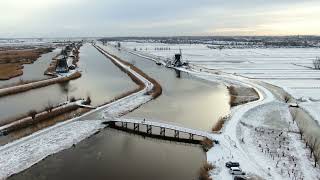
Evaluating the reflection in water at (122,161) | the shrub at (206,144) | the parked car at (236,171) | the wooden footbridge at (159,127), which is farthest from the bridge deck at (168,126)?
the parked car at (236,171)

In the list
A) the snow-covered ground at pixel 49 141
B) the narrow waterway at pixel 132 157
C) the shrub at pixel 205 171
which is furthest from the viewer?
the snow-covered ground at pixel 49 141

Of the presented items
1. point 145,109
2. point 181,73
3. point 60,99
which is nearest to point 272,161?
point 145,109

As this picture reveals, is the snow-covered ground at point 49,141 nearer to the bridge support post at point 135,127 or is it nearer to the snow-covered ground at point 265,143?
the bridge support post at point 135,127

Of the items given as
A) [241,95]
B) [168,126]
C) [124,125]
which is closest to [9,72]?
[124,125]

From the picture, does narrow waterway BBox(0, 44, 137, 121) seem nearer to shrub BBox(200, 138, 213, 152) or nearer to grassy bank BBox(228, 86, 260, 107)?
grassy bank BBox(228, 86, 260, 107)

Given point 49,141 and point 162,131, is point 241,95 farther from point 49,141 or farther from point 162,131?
point 49,141

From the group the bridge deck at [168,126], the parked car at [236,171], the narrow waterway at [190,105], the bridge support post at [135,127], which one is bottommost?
the bridge support post at [135,127]

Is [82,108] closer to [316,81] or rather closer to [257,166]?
[257,166]

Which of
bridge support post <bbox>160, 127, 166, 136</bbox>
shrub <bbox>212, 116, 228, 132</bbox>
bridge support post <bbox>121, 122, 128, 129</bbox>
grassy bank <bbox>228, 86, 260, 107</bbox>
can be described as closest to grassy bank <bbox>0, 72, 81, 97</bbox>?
bridge support post <bbox>121, 122, 128, 129</bbox>
